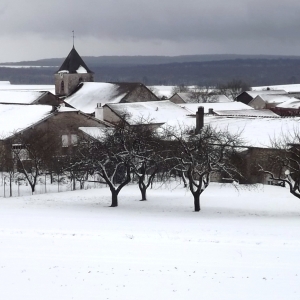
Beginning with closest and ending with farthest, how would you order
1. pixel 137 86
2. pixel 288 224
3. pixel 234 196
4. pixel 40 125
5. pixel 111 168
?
1. pixel 288 224
2. pixel 111 168
3. pixel 234 196
4. pixel 40 125
5. pixel 137 86

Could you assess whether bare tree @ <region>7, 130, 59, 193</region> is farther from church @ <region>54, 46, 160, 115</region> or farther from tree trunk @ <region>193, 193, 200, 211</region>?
church @ <region>54, 46, 160, 115</region>

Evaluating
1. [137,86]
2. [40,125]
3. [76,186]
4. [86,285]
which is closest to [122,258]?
[86,285]

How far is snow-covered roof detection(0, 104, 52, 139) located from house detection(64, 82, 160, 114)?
2010 cm

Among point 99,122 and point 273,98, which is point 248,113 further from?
point 273,98

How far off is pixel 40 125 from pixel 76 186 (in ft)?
37.3

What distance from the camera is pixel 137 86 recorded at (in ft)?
254

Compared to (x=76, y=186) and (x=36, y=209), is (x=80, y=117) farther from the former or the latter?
(x=36, y=209)

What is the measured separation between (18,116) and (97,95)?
90.1 ft

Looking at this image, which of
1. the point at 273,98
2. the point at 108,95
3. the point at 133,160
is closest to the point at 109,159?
the point at 133,160

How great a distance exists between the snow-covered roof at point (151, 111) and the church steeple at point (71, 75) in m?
20.1

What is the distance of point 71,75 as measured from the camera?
8688 centimetres

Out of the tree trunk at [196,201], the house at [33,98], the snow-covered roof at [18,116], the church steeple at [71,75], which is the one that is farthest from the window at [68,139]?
the church steeple at [71,75]

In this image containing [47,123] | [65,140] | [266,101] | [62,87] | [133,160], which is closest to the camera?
[133,160]

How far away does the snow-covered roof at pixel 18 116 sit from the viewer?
158 feet
